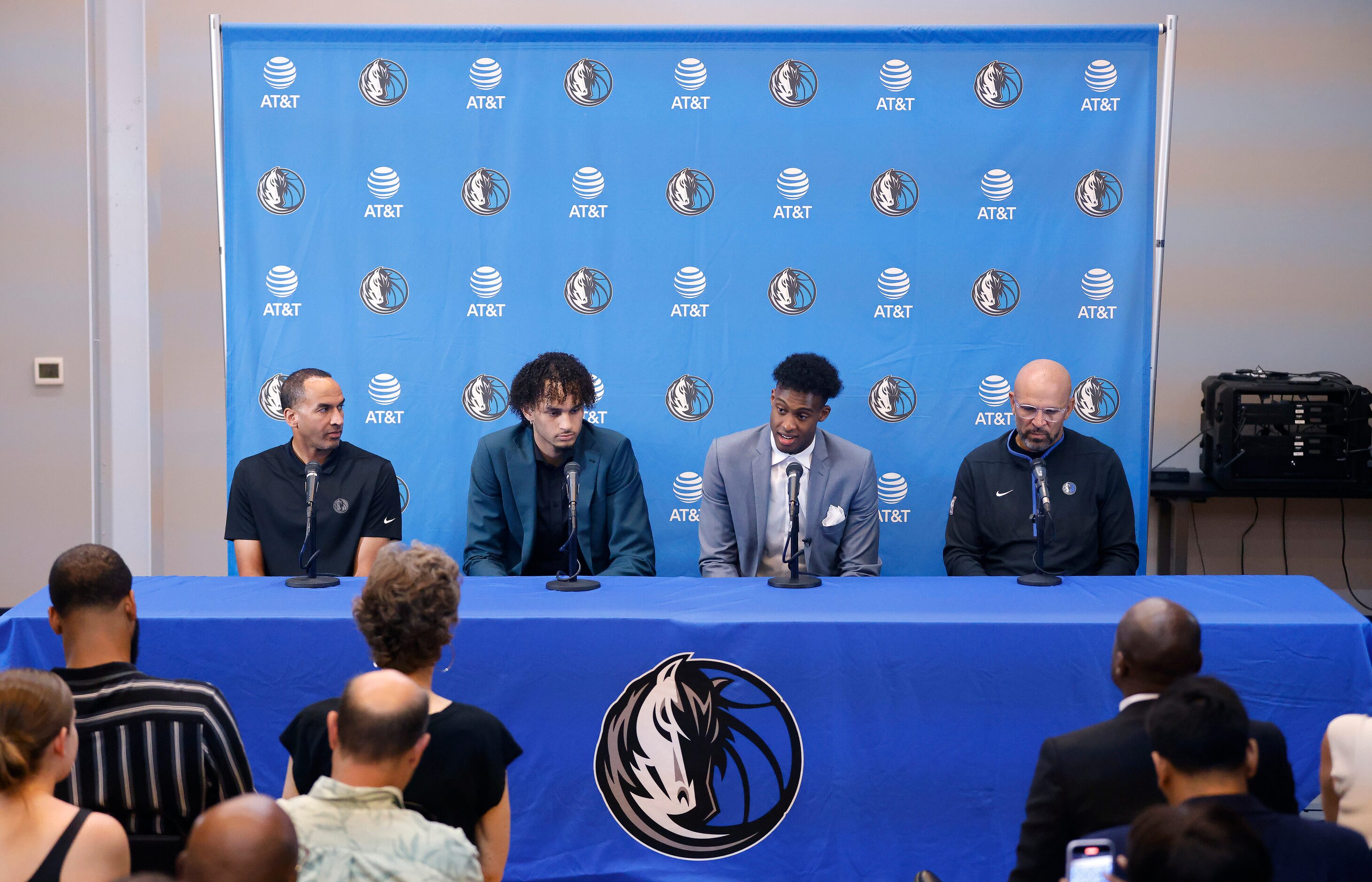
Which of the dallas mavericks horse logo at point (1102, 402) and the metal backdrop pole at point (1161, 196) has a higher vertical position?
the metal backdrop pole at point (1161, 196)

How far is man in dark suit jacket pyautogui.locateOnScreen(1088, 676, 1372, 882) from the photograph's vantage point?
1418 millimetres

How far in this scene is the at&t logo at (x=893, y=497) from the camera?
4352 mm

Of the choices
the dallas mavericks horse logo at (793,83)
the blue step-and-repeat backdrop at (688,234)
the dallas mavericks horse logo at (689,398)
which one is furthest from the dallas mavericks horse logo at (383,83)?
the dallas mavericks horse logo at (689,398)

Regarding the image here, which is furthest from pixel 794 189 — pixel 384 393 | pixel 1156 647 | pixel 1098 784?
pixel 1098 784

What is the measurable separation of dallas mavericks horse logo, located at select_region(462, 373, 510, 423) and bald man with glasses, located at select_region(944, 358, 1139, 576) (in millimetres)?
1858

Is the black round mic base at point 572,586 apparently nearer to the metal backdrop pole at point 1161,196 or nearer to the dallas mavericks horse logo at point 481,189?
the dallas mavericks horse logo at point 481,189

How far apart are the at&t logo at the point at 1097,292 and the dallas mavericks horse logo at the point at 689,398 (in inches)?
60.0

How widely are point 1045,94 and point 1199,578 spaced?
209 cm

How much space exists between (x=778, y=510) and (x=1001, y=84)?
193 cm

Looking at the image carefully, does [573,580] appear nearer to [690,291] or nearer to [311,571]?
[311,571]

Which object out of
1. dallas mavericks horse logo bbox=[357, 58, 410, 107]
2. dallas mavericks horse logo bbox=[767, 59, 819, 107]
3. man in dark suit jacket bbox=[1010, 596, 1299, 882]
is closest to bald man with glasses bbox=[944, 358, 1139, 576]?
dallas mavericks horse logo bbox=[767, 59, 819, 107]

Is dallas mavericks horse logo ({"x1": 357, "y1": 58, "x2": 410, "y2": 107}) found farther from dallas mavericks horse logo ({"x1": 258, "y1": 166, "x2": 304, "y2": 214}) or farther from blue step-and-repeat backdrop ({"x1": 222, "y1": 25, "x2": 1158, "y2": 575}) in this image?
dallas mavericks horse logo ({"x1": 258, "y1": 166, "x2": 304, "y2": 214})

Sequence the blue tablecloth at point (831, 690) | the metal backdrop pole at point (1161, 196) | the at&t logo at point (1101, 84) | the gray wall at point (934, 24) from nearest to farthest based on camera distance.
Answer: the blue tablecloth at point (831, 690), the metal backdrop pole at point (1161, 196), the at&t logo at point (1101, 84), the gray wall at point (934, 24)

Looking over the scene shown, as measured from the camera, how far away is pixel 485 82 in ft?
14.1
